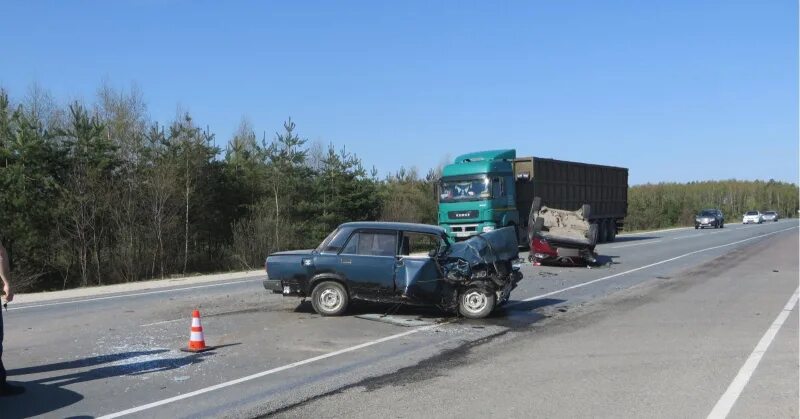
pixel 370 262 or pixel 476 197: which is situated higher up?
pixel 476 197

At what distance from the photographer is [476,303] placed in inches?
430

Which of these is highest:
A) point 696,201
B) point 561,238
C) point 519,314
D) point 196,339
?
point 696,201

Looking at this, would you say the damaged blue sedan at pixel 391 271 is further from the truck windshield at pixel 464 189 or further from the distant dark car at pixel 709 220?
the distant dark car at pixel 709 220

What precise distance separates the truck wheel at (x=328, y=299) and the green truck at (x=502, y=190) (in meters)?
12.6

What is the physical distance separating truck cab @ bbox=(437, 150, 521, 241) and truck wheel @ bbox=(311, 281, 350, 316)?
14767 mm

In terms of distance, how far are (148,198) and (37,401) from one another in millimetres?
20270

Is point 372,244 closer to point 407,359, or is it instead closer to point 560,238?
point 407,359

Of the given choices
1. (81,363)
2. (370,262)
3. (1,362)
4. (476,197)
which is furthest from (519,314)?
(476,197)

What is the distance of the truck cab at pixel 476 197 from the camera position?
25472mm

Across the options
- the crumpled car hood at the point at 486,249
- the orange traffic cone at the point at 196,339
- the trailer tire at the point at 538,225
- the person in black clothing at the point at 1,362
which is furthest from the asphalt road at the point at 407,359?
the trailer tire at the point at 538,225

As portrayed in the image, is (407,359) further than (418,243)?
No

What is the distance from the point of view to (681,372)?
7.18m

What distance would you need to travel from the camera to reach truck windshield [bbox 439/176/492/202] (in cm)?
2564

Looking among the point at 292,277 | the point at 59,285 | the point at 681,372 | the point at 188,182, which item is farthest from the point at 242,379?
the point at 188,182
